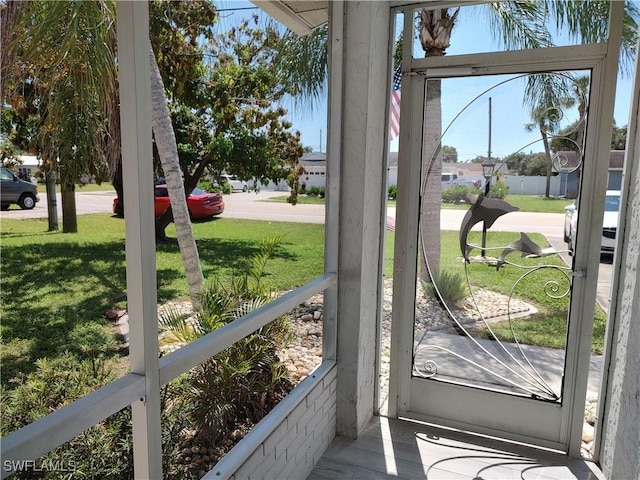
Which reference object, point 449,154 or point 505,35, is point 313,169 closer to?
point 449,154

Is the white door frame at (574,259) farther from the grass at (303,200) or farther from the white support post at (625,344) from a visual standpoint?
the grass at (303,200)

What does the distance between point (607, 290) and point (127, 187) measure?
7.79 ft

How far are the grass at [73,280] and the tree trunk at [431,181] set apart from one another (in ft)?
3.59

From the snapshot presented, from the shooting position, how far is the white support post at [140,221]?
1.11 m

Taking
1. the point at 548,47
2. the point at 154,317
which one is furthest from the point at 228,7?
the point at 154,317

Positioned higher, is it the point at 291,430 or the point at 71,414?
the point at 71,414

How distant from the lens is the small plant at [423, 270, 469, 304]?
2.71 meters

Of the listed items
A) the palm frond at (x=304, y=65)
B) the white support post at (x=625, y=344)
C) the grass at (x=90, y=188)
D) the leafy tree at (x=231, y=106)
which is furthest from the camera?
the leafy tree at (x=231, y=106)

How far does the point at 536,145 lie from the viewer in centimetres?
246

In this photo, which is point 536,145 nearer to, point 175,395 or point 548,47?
point 548,47

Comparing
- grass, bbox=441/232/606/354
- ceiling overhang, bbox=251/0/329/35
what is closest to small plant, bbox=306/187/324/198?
grass, bbox=441/232/606/354

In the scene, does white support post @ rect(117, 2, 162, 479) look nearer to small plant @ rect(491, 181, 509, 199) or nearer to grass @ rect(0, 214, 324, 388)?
grass @ rect(0, 214, 324, 388)

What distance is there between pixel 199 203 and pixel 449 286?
205cm

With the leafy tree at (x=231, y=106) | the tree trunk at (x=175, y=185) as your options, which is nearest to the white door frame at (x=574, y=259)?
the leafy tree at (x=231, y=106)
